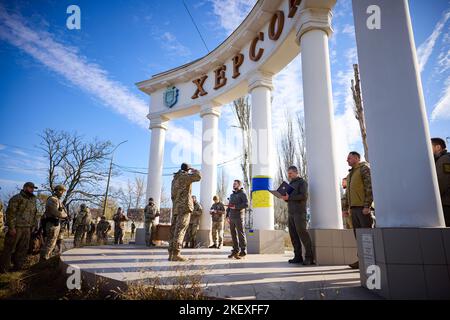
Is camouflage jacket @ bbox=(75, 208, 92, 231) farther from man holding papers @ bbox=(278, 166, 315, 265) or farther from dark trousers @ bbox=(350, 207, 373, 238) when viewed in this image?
dark trousers @ bbox=(350, 207, 373, 238)

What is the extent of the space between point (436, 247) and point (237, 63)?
355 inches

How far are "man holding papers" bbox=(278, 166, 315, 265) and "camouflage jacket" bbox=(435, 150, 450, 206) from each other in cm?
238

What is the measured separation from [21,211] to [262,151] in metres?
6.82

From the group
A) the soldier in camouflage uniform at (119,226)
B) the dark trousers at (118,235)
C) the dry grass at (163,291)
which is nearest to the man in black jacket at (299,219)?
the dry grass at (163,291)

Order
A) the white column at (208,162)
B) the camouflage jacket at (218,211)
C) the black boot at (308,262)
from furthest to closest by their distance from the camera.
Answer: the white column at (208,162) < the camouflage jacket at (218,211) < the black boot at (308,262)

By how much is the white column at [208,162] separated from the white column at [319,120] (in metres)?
5.57

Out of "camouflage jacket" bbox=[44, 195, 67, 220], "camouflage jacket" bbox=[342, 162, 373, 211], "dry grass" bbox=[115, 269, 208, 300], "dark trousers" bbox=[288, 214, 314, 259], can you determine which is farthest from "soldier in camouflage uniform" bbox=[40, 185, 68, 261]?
"camouflage jacket" bbox=[342, 162, 373, 211]

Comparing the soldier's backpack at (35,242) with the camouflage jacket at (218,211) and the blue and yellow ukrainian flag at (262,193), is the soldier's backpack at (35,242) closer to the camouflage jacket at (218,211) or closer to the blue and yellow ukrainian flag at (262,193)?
the camouflage jacket at (218,211)

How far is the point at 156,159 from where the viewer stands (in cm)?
1266

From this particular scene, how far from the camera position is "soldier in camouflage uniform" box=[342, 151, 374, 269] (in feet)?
14.6

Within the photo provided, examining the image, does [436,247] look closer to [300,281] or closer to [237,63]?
[300,281]

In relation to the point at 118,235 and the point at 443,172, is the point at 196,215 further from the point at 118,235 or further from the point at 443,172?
the point at 443,172

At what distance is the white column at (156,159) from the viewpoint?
12.3 metres
